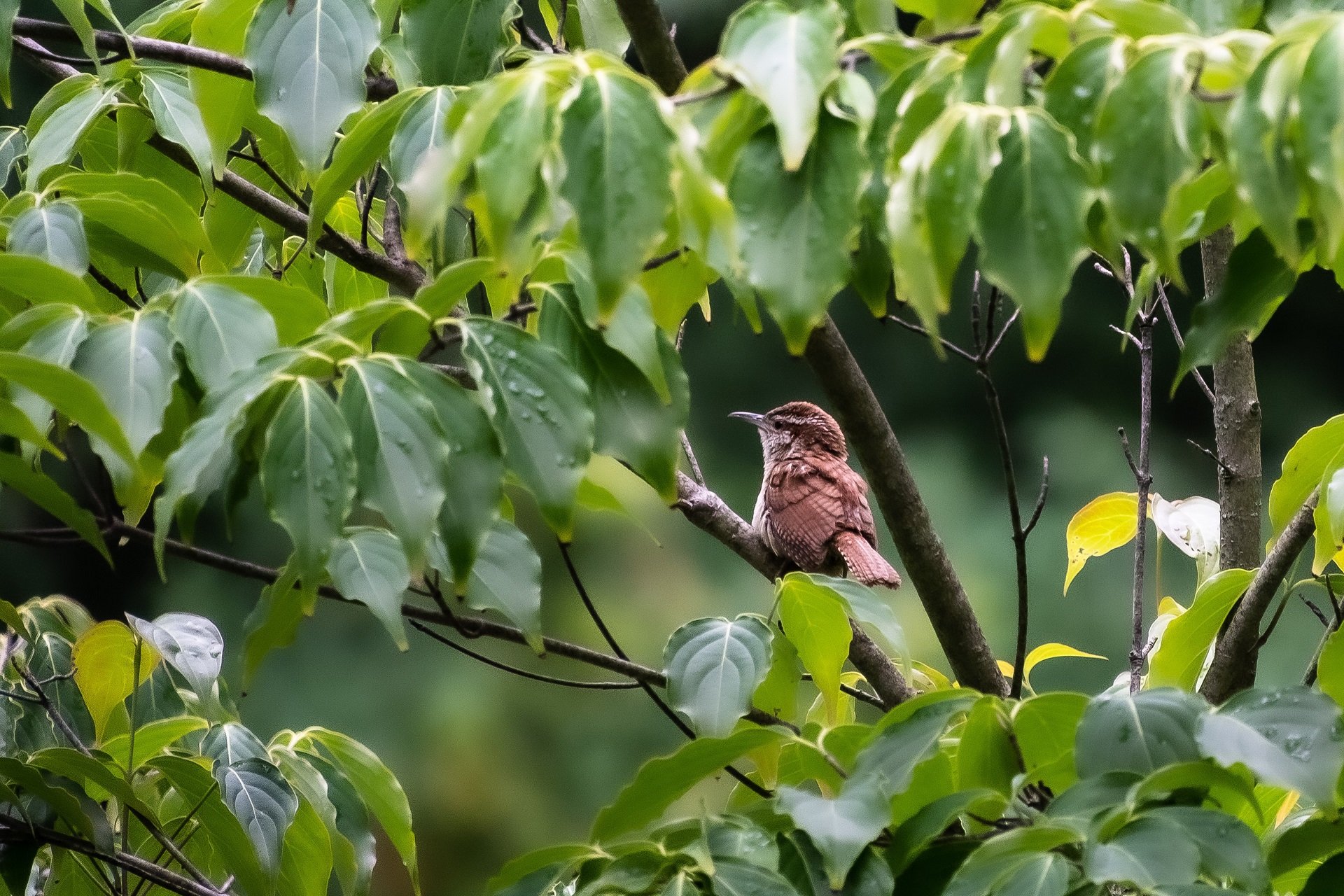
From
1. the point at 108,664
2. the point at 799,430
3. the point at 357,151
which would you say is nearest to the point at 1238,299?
the point at 357,151

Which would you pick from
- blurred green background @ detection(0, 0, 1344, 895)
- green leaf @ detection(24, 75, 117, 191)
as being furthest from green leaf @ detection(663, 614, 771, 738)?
blurred green background @ detection(0, 0, 1344, 895)

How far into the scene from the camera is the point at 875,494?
175 centimetres

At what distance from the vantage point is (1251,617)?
1638mm

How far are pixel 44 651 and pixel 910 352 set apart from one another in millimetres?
5014

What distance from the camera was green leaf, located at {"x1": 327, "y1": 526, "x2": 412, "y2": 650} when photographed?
1.35 m

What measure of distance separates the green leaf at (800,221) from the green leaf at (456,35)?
0.63 meters

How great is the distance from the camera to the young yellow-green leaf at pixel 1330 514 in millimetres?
1222

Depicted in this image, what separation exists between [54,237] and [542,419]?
0.59 meters

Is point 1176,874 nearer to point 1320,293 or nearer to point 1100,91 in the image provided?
point 1100,91

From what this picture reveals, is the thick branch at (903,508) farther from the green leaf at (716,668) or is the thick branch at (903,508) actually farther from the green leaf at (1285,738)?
the green leaf at (1285,738)

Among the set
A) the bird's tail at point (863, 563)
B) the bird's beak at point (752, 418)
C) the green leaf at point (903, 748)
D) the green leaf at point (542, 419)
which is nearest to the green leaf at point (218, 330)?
the green leaf at point (542, 419)

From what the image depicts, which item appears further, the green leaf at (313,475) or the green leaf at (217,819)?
the green leaf at (217,819)

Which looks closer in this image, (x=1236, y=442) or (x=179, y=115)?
(x=179, y=115)

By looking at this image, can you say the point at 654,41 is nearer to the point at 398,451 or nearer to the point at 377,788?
the point at 398,451
